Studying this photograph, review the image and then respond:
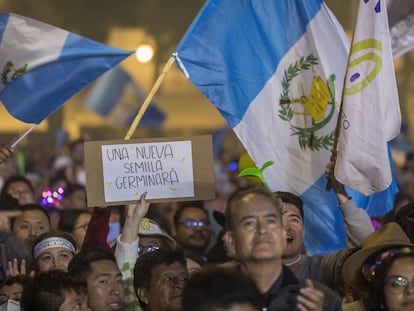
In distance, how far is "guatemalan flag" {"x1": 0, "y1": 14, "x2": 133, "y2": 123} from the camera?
361 inches

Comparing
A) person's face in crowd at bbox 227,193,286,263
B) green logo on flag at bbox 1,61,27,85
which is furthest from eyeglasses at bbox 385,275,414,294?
green logo on flag at bbox 1,61,27,85

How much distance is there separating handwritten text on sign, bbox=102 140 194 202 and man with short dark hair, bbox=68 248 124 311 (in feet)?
1.30

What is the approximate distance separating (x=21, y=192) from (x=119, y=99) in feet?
18.6

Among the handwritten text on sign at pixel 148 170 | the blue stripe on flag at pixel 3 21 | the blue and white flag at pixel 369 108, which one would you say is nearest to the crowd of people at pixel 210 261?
the handwritten text on sign at pixel 148 170

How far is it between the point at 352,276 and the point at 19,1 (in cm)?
2803

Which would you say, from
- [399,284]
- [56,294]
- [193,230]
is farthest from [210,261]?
[399,284]

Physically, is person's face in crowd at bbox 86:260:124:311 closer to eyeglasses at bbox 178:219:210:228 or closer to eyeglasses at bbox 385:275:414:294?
eyeglasses at bbox 385:275:414:294

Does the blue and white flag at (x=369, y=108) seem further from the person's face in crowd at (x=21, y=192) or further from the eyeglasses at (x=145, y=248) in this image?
the person's face in crowd at (x=21, y=192)

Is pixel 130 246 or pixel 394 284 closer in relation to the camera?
pixel 394 284

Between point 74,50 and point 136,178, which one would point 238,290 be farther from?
point 74,50

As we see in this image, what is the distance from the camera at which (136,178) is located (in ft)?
24.2

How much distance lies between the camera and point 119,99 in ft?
54.5

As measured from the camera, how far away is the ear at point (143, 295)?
6.88 metres

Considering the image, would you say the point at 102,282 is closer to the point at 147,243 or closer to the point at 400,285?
the point at 147,243
